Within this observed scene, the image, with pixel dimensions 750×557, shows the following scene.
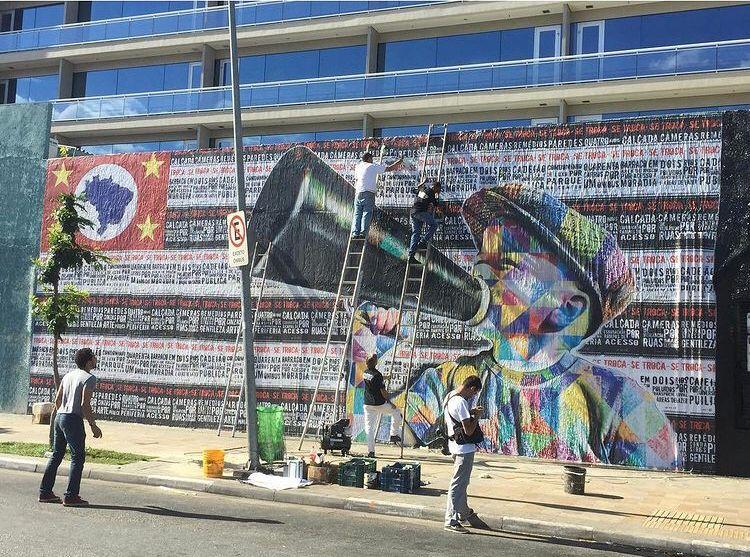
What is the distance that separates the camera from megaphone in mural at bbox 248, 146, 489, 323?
1512cm

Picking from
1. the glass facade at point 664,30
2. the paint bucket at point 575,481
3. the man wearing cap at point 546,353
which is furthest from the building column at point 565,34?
the paint bucket at point 575,481

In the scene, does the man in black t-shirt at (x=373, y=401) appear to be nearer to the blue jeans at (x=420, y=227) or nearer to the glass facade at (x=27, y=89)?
the blue jeans at (x=420, y=227)

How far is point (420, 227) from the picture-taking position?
49.5 feet

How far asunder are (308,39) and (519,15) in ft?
32.2

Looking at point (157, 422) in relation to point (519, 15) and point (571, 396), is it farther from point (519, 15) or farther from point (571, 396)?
point (519, 15)

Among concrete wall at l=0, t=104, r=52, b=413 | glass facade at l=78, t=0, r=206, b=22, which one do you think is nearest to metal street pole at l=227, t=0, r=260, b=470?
concrete wall at l=0, t=104, r=52, b=413

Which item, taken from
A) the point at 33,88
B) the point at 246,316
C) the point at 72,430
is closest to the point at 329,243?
the point at 246,316

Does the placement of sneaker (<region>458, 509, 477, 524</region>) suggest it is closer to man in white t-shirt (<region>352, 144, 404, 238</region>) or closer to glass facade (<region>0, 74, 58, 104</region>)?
man in white t-shirt (<region>352, 144, 404, 238</region>)

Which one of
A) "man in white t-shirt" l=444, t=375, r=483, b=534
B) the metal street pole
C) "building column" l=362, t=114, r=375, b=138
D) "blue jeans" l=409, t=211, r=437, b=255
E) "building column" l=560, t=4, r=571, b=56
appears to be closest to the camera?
"man in white t-shirt" l=444, t=375, r=483, b=534

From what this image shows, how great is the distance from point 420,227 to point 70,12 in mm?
34655

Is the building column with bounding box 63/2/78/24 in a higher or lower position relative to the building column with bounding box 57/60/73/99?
higher

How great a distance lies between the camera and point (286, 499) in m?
10.6

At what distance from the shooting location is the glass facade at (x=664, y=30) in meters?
29.3

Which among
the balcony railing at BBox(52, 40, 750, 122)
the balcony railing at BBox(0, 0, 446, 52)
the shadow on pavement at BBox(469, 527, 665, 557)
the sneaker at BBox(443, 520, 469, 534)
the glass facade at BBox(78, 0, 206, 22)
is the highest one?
the glass facade at BBox(78, 0, 206, 22)
